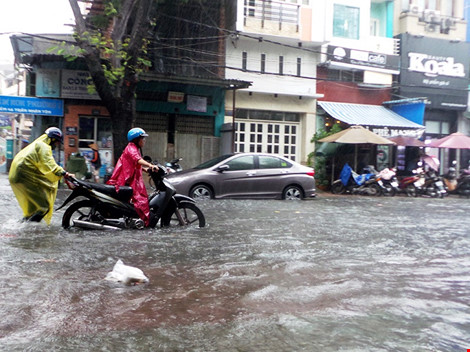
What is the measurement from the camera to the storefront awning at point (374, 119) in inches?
804

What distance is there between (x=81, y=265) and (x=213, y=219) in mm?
4179

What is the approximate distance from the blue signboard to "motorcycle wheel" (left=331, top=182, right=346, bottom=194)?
10533mm

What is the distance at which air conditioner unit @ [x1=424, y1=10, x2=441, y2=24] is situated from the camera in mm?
23067

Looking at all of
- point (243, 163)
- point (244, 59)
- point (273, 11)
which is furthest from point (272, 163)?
point (273, 11)

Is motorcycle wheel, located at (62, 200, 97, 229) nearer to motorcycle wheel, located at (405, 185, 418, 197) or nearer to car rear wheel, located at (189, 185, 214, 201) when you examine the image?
car rear wheel, located at (189, 185, 214, 201)

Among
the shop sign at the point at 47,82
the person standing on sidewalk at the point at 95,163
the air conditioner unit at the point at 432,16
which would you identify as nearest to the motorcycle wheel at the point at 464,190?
the air conditioner unit at the point at 432,16

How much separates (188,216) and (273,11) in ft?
47.4

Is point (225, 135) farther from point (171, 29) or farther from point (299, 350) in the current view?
point (299, 350)

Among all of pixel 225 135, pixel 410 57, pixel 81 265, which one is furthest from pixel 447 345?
pixel 410 57

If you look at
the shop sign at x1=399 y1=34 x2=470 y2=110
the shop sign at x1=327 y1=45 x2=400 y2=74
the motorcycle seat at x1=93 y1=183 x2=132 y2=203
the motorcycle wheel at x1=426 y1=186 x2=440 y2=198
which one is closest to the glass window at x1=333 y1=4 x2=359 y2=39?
the shop sign at x1=327 y1=45 x2=400 y2=74

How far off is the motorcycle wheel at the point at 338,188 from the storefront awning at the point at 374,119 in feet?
8.64

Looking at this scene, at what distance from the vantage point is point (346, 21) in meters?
21.7

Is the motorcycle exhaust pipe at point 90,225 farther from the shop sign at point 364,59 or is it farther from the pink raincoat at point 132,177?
the shop sign at point 364,59

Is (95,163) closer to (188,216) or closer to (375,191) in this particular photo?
(188,216)
